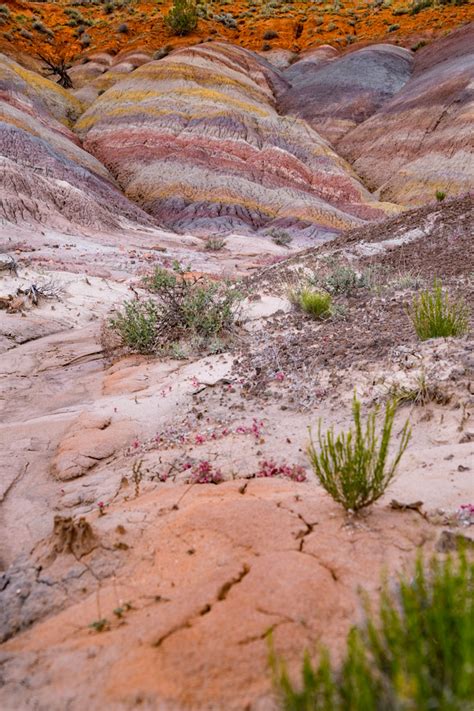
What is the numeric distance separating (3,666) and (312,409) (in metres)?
2.89

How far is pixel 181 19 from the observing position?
144 ft

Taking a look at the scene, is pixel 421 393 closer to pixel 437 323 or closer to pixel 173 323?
pixel 437 323

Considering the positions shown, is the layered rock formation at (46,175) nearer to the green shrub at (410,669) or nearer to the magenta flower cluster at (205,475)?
the magenta flower cluster at (205,475)

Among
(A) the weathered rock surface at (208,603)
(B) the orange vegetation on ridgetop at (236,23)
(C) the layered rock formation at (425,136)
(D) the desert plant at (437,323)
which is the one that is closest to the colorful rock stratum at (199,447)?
(A) the weathered rock surface at (208,603)

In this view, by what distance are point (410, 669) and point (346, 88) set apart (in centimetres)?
4400

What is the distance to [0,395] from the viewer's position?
19.5 feet

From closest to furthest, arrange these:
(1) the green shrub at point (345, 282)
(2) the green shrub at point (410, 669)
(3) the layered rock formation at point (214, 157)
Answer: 1. (2) the green shrub at point (410, 669)
2. (1) the green shrub at point (345, 282)
3. (3) the layered rock formation at point (214, 157)

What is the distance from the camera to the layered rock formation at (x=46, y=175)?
18.6m

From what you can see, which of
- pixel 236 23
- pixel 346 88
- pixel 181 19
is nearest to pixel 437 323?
pixel 346 88

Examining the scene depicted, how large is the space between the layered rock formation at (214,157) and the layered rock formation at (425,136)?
2.23m

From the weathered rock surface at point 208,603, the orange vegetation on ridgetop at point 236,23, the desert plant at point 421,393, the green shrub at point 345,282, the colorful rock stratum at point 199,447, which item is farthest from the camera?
the orange vegetation on ridgetop at point 236,23

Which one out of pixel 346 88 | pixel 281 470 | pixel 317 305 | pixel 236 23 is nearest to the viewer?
pixel 281 470

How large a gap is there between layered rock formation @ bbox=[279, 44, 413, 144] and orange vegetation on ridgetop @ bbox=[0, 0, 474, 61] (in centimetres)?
479

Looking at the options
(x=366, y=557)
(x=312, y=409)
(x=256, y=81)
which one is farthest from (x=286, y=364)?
(x=256, y=81)
